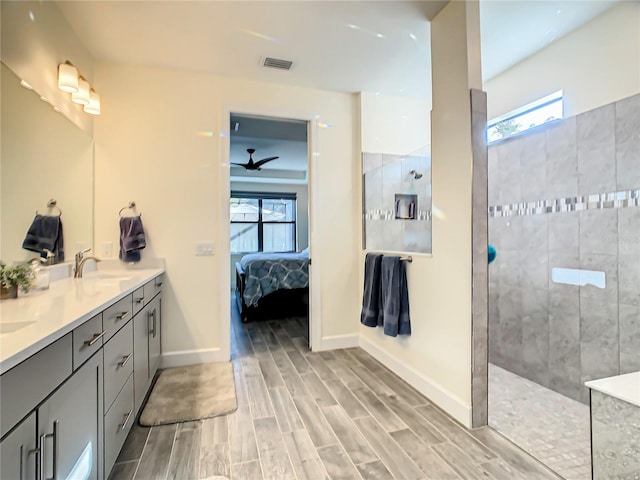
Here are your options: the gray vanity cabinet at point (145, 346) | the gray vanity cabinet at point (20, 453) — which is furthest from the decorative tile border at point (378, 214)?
the gray vanity cabinet at point (20, 453)

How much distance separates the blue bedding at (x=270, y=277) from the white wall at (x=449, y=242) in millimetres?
2120

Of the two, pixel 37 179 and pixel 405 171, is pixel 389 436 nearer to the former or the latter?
pixel 405 171

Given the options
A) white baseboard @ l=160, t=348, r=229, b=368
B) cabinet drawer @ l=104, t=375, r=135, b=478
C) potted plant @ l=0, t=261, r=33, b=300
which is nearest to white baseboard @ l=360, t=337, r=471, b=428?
white baseboard @ l=160, t=348, r=229, b=368

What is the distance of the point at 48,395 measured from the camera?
36.9 inches

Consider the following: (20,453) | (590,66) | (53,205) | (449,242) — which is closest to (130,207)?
(53,205)

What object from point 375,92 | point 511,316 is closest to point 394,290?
point 511,316

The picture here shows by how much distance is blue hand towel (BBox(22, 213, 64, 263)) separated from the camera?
1.86m

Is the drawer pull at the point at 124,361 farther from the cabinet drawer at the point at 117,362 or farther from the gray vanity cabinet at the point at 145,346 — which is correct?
the gray vanity cabinet at the point at 145,346

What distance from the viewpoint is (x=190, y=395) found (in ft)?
7.47

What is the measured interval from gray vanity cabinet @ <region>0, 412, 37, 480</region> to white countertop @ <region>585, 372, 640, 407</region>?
1797mm

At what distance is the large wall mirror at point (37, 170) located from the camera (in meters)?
1.66

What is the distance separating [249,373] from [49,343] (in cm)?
193

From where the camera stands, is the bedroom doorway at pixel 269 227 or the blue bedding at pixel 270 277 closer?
the bedroom doorway at pixel 269 227

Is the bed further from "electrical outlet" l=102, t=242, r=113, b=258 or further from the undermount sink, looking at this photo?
the undermount sink
